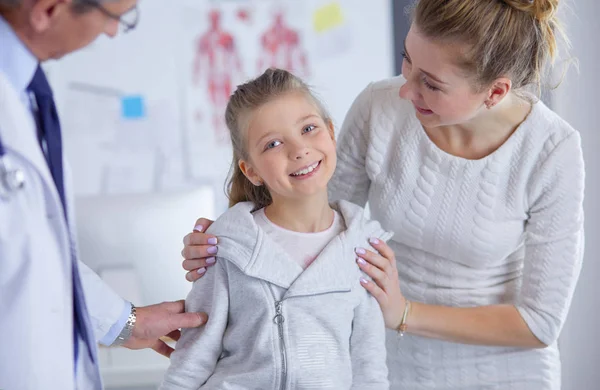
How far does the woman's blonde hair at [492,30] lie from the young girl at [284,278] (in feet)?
0.89

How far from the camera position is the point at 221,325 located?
1.34 meters

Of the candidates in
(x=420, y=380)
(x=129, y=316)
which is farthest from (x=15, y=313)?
(x=420, y=380)

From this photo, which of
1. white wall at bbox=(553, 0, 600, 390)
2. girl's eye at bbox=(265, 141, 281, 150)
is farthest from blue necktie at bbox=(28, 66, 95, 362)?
white wall at bbox=(553, 0, 600, 390)

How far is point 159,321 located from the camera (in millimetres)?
1419

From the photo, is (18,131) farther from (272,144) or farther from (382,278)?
(382,278)

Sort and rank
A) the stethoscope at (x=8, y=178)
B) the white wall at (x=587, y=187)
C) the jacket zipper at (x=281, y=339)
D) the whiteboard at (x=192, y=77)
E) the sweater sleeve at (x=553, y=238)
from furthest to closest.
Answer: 1. the whiteboard at (x=192, y=77)
2. the white wall at (x=587, y=187)
3. the sweater sleeve at (x=553, y=238)
4. the jacket zipper at (x=281, y=339)
5. the stethoscope at (x=8, y=178)

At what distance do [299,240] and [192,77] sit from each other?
3079mm

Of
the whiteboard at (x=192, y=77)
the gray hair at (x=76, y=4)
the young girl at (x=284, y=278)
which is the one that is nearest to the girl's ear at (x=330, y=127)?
the young girl at (x=284, y=278)

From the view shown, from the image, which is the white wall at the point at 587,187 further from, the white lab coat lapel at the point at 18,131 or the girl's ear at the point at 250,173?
the white lab coat lapel at the point at 18,131

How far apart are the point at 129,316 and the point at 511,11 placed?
0.91 meters

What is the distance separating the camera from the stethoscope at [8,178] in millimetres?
924

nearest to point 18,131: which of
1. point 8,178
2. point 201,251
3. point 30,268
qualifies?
point 8,178

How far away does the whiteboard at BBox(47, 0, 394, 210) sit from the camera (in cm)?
429

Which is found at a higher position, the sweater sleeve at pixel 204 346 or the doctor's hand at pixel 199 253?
the doctor's hand at pixel 199 253
